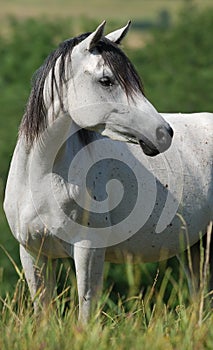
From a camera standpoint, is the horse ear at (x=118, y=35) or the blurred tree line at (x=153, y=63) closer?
the horse ear at (x=118, y=35)

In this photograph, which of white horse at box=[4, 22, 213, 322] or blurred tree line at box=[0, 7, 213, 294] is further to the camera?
blurred tree line at box=[0, 7, 213, 294]

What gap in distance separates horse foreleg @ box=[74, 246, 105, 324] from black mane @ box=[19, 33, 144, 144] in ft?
2.38

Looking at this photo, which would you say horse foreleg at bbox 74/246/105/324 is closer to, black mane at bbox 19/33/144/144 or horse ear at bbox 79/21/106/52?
black mane at bbox 19/33/144/144

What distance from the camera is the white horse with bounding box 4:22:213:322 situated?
4660mm

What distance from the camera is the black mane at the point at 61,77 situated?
462 cm

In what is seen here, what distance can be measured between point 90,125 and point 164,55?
3658 centimetres

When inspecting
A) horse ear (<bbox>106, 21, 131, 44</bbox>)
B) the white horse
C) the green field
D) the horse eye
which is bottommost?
the green field

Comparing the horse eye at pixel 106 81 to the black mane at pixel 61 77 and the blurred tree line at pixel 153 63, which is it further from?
the blurred tree line at pixel 153 63

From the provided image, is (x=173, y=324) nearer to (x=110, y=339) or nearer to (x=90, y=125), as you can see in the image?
(x=110, y=339)

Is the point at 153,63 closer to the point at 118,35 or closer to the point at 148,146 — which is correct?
the point at 118,35

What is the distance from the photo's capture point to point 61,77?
475 centimetres

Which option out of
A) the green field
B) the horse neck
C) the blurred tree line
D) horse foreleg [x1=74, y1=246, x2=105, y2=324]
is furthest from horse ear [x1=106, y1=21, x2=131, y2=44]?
the green field

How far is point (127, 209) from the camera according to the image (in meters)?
5.34

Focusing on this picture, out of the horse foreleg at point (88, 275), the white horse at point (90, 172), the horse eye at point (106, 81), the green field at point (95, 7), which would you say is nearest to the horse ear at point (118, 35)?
the white horse at point (90, 172)
